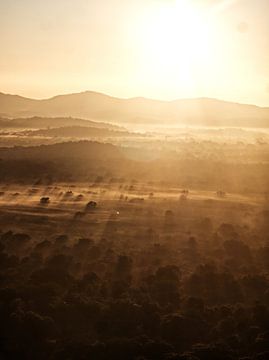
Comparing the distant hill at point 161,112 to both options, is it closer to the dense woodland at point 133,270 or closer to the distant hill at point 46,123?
the distant hill at point 46,123

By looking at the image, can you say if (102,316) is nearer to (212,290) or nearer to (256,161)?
(212,290)

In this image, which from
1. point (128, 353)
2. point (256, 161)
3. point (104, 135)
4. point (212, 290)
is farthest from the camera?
point (104, 135)

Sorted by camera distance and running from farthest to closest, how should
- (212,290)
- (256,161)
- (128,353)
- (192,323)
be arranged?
(256,161), (212,290), (192,323), (128,353)

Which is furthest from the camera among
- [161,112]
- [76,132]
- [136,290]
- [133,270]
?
[161,112]

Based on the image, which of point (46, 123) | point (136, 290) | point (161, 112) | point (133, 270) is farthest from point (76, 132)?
point (136, 290)

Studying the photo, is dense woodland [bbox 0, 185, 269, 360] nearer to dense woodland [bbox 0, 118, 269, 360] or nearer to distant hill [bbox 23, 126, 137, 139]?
dense woodland [bbox 0, 118, 269, 360]

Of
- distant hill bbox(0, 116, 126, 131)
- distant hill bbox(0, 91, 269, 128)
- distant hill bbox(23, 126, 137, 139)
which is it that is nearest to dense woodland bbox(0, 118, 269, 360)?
distant hill bbox(23, 126, 137, 139)

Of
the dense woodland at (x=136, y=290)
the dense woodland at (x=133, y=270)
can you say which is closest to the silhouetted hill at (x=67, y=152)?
the dense woodland at (x=133, y=270)

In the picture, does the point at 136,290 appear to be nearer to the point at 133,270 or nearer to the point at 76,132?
the point at 133,270

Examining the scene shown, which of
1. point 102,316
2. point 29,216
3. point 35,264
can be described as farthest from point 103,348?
point 29,216
